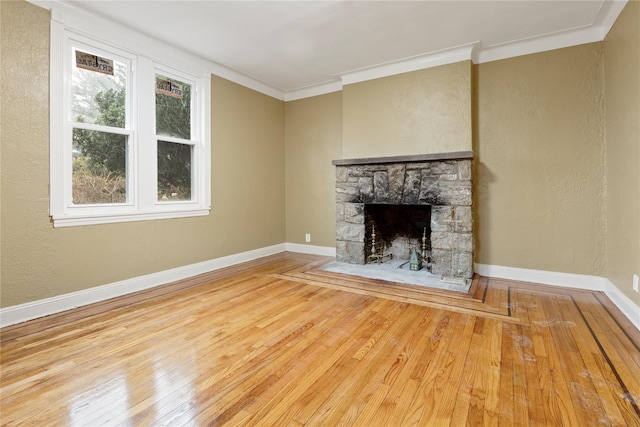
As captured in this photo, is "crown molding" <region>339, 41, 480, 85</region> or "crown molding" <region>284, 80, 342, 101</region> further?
"crown molding" <region>284, 80, 342, 101</region>

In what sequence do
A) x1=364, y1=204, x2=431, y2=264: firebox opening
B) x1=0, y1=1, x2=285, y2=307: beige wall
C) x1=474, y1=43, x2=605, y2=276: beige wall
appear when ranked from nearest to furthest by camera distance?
x1=0, y1=1, x2=285, y2=307: beige wall
x1=474, y1=43, x2=605, y2=276: beige wall
x1=364, y1=204, x2=431, y2=264: firebox opening

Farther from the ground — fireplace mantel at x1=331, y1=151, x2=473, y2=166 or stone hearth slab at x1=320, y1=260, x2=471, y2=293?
fireplace mantel at x1=331, y1=151, x2=473, y2=166

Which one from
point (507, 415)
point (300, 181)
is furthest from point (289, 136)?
point (507, 415)

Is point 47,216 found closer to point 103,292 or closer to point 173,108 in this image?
point 103,292

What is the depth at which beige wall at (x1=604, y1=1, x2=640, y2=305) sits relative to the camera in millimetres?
2395

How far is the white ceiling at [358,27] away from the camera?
274 centimetres

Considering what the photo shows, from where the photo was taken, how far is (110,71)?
9.95 ft

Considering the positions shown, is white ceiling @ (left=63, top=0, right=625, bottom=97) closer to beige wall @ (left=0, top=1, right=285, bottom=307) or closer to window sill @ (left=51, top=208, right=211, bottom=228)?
beige wall @ (left=0, top=1, right=285, bottom=307)

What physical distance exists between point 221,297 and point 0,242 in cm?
174

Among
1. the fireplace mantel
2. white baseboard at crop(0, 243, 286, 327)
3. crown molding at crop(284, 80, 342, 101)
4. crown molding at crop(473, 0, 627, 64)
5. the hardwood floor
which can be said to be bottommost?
the hardwood floor

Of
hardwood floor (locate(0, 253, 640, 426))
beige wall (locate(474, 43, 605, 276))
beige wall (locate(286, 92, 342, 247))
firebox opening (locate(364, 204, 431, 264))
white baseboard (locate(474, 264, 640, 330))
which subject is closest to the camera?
hardwood floor (locate(0, 253, 640, 426))

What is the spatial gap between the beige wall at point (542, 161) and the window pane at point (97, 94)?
3.97m

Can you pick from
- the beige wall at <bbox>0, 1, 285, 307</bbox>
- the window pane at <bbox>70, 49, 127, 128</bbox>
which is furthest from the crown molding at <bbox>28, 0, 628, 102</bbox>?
the window pane at <bbox>70, 49, 127, 128</bbox>

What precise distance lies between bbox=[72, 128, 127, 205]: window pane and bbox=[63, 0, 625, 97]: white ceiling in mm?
1152
